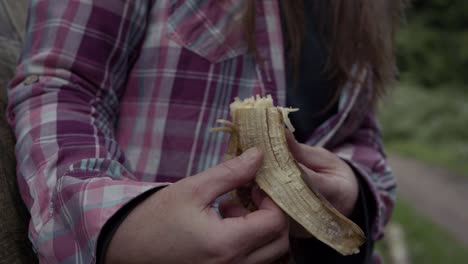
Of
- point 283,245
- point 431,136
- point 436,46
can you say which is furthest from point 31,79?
point 436,46

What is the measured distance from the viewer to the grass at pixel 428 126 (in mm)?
8159

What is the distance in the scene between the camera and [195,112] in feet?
3.38

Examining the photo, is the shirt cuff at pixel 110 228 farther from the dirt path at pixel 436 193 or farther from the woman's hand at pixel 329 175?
the dirt path at pixel 436 193

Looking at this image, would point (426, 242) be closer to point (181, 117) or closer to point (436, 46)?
point (181, 117)

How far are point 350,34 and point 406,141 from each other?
8.82 meters

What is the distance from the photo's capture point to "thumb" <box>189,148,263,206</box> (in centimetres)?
72

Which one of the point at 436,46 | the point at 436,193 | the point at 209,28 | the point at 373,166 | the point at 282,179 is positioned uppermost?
the point at 209,28

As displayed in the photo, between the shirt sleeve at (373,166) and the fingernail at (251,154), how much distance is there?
0.35m

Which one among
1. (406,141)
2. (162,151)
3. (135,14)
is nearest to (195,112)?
(162,151)

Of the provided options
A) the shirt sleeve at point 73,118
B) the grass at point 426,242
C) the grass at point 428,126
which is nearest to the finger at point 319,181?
the shirt sleeve at point 73,118

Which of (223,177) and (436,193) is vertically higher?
(223,177)

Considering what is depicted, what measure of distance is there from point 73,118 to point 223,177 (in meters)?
0.30

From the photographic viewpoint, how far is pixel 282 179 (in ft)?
2.60

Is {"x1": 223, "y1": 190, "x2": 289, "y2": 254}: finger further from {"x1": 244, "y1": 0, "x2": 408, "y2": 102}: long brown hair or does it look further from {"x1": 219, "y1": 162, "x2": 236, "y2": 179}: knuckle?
{"x1": 244, "y1": 0, "x2": 408, "y2": 102}: long brown hair
